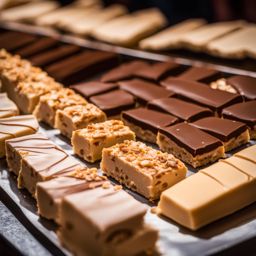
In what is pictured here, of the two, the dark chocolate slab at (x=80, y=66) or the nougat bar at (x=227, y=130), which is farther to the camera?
the dark chocolate slab at (x=80, y=66)

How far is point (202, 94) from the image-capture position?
3889 millimetres

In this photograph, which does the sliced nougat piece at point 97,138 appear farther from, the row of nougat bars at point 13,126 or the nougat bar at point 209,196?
the nougat bar at point 209,196

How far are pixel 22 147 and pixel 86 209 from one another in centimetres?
100

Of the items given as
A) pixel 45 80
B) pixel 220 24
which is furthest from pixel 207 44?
pixel 45 80

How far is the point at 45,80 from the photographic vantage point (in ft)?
14.4

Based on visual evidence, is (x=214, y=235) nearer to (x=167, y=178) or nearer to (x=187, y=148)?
(x=167, y=178)

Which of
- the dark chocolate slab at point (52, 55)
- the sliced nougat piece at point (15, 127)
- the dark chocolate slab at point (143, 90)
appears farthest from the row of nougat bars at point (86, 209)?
the dark chocolate slab at point (52, 55)

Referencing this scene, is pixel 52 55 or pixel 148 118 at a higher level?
pixel 52 55

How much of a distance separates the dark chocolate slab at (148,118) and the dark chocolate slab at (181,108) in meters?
0.05

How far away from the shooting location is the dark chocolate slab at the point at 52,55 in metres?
4.99

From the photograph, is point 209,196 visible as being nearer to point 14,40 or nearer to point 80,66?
point 80,66

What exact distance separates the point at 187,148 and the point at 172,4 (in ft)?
11.2

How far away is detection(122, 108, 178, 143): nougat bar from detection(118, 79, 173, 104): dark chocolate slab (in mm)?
209

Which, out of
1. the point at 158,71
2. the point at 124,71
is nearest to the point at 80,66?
the point at 124,71
